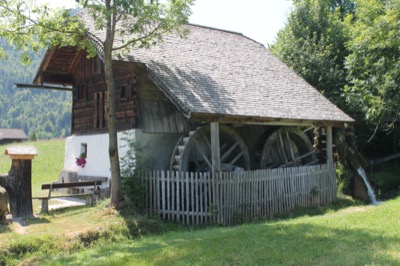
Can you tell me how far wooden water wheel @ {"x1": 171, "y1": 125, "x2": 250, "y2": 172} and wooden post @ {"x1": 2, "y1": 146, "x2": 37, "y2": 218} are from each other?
13.1 feet

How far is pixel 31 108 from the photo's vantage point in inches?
5753

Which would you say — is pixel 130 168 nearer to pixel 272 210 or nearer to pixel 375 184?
pixel 272 210

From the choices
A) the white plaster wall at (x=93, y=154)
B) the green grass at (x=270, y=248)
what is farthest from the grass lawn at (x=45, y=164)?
the green grass at (x=270, y=248)

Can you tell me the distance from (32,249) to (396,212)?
27.8ft

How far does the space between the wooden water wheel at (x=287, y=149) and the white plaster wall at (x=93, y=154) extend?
538cm

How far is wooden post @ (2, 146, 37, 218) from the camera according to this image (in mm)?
10609

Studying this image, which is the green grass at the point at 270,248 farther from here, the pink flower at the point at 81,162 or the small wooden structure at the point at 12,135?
the small wooden structure at the point at 12,135

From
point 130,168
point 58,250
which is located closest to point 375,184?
point 130,168

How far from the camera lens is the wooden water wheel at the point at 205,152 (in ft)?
42.1

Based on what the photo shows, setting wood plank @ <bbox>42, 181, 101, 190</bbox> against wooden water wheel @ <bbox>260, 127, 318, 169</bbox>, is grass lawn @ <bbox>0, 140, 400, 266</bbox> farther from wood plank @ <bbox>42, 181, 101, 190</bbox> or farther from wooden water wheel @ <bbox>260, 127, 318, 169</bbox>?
wooden water wheel @ <bbox>260, 127, 318, 169</bbox>

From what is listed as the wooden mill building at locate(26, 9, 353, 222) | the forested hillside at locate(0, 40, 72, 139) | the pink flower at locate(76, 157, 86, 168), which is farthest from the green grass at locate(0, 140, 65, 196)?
the forested hillside at locate(0, 40, 72, 139)

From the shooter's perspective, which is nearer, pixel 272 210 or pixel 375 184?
pixel 272 210

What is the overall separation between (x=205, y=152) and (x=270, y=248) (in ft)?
23.1

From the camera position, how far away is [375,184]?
1842 centimetres
